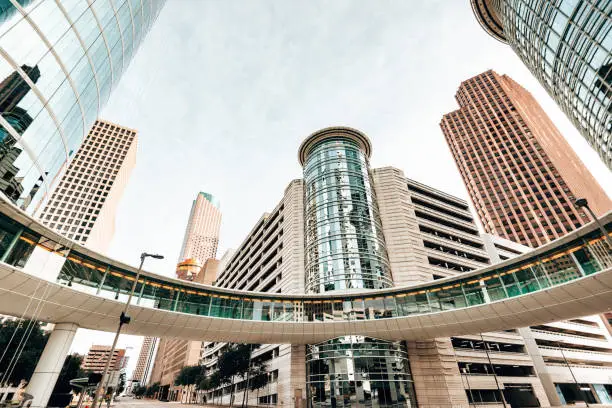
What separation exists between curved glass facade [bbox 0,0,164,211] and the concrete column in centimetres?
1022

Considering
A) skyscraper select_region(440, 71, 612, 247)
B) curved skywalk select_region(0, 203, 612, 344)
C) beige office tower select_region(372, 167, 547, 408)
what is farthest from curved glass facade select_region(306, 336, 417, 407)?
skyscraper select_region(440, 71, 612, 247)

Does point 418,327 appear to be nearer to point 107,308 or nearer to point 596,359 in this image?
point 107,308

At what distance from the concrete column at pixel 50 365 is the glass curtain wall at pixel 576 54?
47030 millimetres

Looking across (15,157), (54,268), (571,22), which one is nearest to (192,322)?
(54,268)

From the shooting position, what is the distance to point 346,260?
3831 centimetres

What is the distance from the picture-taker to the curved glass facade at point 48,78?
1441cm

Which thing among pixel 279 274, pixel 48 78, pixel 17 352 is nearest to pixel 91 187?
pixel 17 352

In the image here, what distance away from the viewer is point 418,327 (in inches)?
1190

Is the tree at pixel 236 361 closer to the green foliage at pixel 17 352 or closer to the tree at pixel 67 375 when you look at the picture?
the tree at pixel 67 375

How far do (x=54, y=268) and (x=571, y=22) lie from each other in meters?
45.3

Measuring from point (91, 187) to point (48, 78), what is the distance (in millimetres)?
94011

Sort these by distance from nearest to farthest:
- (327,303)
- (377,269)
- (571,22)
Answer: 1. (571,22)
2. (327,303)
3. (377,269)

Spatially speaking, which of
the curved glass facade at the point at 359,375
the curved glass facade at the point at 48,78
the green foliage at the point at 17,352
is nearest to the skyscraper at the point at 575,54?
the curved glass facade at the point at 359,375

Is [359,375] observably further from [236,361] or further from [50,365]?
[50,365]
